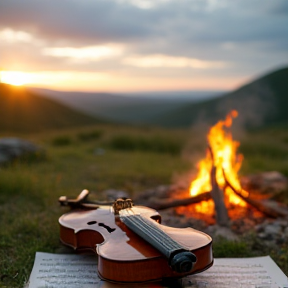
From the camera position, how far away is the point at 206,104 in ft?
175

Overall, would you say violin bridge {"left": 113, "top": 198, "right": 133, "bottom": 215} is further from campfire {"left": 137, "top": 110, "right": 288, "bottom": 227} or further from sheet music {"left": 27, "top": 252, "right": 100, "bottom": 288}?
campfire {"left": 137, "top": 110, "right": 288, "bottom": 227}

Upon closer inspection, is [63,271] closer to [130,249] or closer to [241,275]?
[130,249]

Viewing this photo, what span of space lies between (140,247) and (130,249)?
7 centimetres

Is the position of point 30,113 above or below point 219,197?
Answer: below

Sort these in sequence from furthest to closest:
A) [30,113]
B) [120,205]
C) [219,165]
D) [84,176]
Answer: [30,113]
[84,176]
[219,165]
[120,205]

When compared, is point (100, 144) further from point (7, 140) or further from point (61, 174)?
point (61, 174)

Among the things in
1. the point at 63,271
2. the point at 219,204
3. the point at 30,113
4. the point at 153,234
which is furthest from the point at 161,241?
the point at 30,113

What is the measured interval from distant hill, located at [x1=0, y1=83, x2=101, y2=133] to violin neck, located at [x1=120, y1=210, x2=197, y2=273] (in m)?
20.4

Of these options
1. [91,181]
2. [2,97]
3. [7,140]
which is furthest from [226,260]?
[2,97]

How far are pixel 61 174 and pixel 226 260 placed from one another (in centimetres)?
438

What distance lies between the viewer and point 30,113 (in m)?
31.2

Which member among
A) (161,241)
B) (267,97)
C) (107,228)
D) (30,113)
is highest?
(267,97)

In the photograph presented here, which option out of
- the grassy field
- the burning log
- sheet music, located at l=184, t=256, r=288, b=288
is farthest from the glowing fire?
sheet music, located at l=184, t=256, r=288, b=288

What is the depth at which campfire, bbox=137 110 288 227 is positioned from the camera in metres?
4.63
